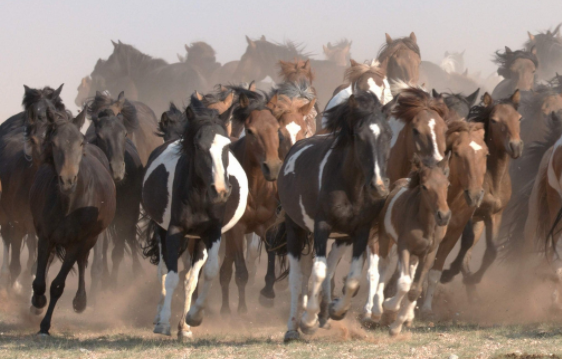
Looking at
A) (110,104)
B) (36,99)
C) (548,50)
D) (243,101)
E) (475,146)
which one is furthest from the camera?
(548,50)

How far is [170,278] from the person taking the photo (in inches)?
297

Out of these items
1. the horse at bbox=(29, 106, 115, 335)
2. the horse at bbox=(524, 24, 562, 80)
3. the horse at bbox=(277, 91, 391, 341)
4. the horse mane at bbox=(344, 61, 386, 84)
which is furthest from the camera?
the horse at bbox=(524, 24, 562, 80)

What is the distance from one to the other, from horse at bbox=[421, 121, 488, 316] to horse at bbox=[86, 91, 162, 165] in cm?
361

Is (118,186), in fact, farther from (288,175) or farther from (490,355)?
(490,355)

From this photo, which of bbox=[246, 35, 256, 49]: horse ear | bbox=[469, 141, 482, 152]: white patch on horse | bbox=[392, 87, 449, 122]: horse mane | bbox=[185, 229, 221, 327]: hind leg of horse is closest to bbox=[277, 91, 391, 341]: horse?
bbox=[185, 229, 221, 327]: hind leg of horse

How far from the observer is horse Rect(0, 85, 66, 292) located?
9.09 meters

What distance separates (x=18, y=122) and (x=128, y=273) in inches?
96.6

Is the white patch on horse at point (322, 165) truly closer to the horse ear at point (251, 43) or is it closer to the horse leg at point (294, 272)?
the horse leg at point (294, 272)

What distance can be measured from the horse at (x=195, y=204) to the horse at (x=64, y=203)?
586 mm

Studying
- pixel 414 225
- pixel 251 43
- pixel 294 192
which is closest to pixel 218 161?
pixel 294 192

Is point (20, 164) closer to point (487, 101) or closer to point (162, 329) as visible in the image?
point (162, 329)

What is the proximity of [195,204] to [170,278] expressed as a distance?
64 cm

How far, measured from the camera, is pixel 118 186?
35.0 feet

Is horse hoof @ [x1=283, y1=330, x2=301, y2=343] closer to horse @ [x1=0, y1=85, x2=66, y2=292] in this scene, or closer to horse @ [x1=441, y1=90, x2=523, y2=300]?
horse @ [x1=441, y1=90, x2=523, y2=300]
